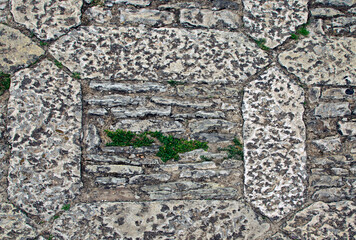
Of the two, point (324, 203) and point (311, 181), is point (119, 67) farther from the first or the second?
point (324, 203)

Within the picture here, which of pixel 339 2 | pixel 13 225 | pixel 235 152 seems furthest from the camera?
pixel 339 2

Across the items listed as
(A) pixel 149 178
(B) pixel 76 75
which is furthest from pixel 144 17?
(A) pixel 149 178

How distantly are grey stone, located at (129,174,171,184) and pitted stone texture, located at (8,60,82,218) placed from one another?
1.32 feet

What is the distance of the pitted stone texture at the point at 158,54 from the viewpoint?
211 centimetres

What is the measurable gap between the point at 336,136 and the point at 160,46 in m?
1.57

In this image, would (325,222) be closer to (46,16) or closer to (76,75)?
(76,75)

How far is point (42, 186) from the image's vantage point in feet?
6.55

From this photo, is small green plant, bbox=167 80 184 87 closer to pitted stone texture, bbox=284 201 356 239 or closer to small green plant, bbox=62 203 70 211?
small green plant, bbox=62 203 70 211

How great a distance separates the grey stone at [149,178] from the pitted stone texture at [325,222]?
1.01m

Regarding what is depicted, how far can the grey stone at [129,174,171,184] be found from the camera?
2109 mm

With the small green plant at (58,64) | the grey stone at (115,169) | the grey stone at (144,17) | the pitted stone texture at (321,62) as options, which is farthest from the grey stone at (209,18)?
the grey stone at (115,169)

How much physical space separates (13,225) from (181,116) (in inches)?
56.2

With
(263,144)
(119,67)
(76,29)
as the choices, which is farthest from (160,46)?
(263,144)

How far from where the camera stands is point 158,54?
216cm
